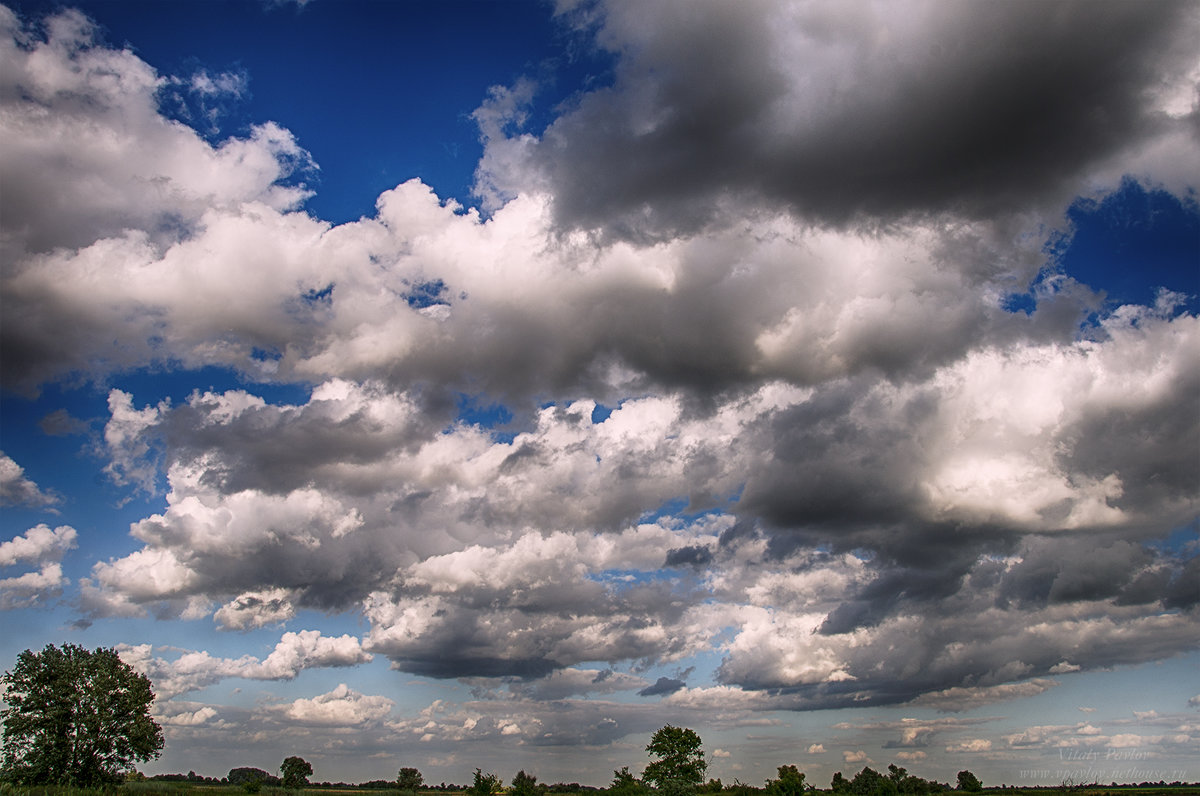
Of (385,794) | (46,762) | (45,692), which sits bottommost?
(385,794)

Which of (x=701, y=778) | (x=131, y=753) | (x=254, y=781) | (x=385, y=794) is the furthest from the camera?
(x=385, y=794)

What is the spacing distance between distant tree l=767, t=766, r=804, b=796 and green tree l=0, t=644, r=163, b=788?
379ft

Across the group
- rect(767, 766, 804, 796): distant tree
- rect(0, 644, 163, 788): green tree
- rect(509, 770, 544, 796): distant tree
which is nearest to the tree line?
rect(0, 644, 163, 788): green tree

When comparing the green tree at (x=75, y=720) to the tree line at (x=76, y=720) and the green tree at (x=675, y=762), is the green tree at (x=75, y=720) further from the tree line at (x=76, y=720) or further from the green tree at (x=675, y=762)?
the green tree at (x=675, y=762)

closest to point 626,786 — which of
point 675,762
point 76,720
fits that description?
point 675,762

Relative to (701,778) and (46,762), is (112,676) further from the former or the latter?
(701,778)

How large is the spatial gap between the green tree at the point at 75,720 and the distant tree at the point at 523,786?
210ft

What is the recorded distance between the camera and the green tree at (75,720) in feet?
331

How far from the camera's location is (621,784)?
175 m

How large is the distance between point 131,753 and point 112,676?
11.0 meters

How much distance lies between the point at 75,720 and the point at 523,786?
77945 mm

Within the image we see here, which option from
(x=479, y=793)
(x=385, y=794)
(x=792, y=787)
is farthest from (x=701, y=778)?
(x=385, y=794)

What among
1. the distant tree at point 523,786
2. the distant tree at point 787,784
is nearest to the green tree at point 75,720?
the distant tree at point 523,786

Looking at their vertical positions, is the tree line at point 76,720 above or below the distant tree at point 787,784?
above
